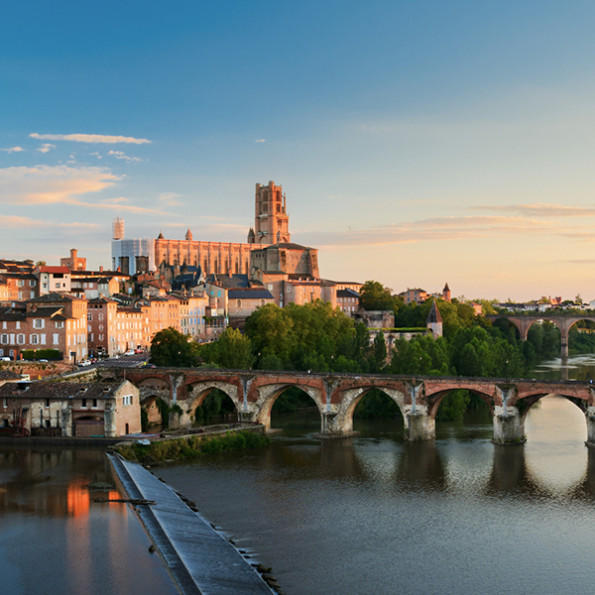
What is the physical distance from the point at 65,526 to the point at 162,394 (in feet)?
86.4

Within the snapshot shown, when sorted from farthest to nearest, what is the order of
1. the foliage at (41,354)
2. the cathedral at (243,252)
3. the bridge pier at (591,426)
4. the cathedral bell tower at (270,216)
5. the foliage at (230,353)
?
the cathedral bell tower at (270,216) < the cathedral at (243,252) < the foliage at (230,353) < the foliage at (41,354) < the bridge pier at (591,426)

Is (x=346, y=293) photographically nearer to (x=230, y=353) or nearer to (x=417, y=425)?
(x=230, y=353)

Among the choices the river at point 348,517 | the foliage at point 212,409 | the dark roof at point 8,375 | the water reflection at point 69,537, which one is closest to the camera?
the water reflection at point 69,537

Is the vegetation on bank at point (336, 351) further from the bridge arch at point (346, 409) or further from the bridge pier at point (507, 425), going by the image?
the bridge pier at point (507, 425)

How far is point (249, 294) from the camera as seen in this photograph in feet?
325

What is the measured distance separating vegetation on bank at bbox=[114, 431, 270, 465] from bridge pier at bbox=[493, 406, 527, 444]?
13.9 meters

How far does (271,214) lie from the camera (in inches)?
6240

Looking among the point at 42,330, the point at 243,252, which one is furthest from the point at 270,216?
the point at 42,330

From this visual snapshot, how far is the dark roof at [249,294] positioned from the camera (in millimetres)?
97988

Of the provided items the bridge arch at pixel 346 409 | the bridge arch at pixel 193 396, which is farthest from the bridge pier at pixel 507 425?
the bridge arch at pixel 193 396

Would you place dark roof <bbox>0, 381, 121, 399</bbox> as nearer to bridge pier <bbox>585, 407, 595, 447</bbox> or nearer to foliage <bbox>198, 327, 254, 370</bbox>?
foliage <bbox>198, 327, 254, 370</bbox>

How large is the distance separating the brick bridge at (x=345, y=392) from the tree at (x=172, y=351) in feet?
20.3

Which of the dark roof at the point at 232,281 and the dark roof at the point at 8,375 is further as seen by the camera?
the dark roof at the point at 232,281

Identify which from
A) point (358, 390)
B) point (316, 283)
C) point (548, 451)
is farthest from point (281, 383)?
point (316, 283)
